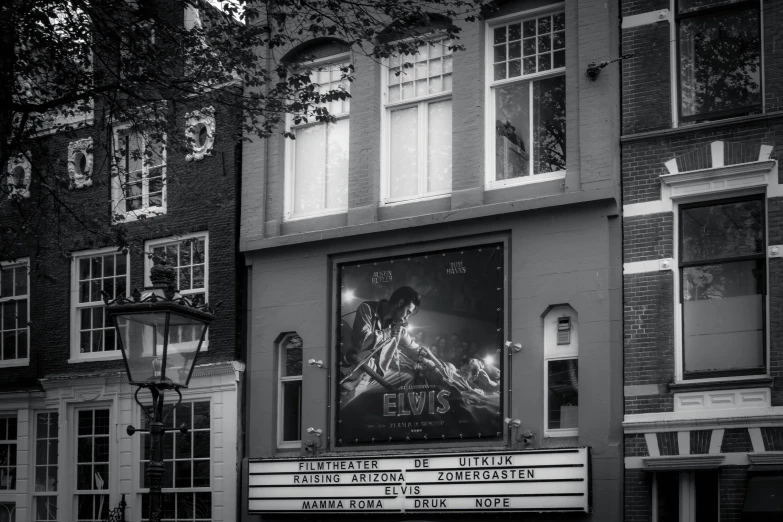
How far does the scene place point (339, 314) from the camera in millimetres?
20562

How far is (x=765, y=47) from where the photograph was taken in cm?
1709

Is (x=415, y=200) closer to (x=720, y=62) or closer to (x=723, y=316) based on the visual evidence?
(x=720, y=62)

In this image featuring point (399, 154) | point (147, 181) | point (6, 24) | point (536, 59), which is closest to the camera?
point (6, 24)

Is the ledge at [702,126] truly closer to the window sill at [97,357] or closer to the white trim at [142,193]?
the white trim at [142,193]

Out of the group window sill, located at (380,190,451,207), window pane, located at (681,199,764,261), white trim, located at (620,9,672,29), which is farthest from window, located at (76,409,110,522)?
white trim, located at (620,9,672,29)

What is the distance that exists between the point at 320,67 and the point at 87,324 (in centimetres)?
661

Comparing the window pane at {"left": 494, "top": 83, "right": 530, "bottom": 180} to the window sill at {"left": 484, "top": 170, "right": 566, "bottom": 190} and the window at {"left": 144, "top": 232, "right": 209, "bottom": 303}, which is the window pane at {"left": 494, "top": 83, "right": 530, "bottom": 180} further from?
the window at {"left": 144, "top": 232, "right": 209, "bottom": 303}

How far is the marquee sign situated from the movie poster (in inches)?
18.1

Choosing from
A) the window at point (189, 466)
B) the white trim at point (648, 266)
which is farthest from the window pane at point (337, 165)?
the white trim at point (648, 266)

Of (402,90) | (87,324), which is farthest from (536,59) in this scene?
(87,324)

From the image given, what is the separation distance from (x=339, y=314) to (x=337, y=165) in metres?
2.55

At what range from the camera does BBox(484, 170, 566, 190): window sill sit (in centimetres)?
1884

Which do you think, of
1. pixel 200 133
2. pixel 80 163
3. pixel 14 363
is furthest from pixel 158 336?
pixel 14 363

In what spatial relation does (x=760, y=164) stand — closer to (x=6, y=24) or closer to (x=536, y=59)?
(x=536, y=59)
